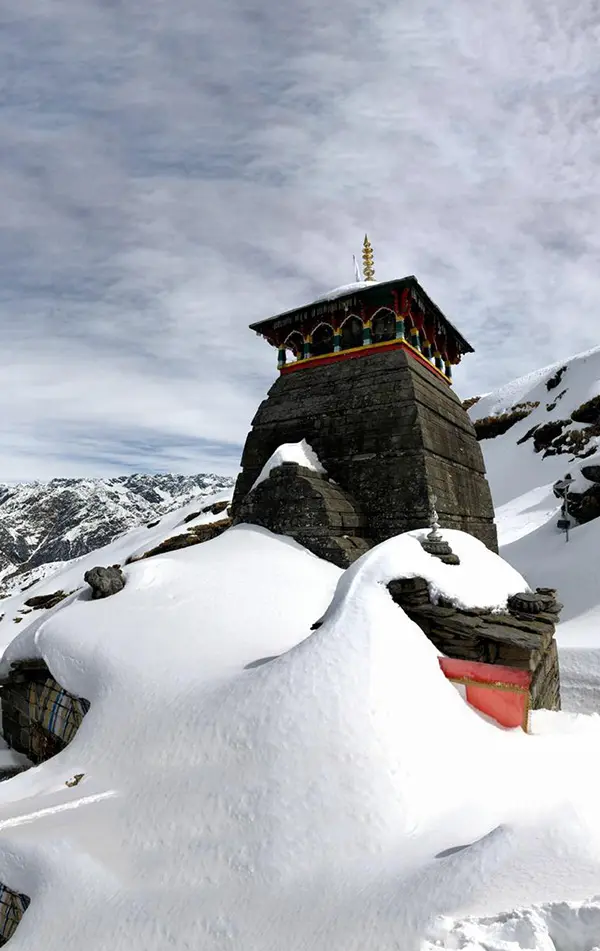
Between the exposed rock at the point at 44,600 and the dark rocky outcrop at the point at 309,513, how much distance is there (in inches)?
1082

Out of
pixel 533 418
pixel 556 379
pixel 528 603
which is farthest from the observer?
pixel 556 379

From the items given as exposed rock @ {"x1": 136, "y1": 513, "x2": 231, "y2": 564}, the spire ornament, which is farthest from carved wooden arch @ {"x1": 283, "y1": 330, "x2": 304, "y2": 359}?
exposed rock @ {"x1": 136, "y1": 513, "x2": 231, "y2": 564}

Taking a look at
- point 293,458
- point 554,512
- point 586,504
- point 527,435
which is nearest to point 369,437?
point 293,458

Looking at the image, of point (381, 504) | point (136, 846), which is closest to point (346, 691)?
point (136, 846)

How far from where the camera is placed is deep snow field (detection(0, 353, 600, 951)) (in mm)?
2979

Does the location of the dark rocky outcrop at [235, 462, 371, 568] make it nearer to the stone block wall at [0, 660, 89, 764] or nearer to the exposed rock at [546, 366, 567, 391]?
the stone block wall at [0, 660, 89, 764]

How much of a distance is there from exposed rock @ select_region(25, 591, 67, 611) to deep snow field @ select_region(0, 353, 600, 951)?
29246 millimetres

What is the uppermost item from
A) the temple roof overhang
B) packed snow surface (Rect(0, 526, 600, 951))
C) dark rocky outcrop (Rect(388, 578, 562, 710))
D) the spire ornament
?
the temple roof overhang

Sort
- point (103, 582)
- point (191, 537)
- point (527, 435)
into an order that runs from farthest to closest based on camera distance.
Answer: point (527, 435)
point (191, 537)
point (103, 582)

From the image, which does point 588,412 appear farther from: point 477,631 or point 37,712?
point 37,712

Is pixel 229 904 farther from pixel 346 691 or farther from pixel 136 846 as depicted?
pixel 346 691

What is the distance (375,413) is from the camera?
11.3 metres

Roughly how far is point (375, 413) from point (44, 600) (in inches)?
1221

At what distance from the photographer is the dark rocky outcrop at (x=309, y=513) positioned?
9828mm
